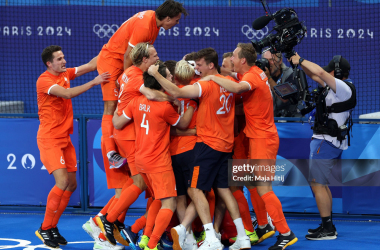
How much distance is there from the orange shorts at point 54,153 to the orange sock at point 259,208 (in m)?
2.29

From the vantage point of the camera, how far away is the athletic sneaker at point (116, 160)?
5984 millimetres

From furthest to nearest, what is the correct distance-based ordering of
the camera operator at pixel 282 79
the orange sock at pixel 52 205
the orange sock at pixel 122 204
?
the camera operator at pixel 282 79, the orange sock at pixel 52 205, the orange sock at pixel 122 204

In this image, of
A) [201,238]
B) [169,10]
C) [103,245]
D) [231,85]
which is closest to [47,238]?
[103,245]

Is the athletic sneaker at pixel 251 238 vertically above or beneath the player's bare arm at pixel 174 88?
beneath

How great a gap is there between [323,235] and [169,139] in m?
2.33

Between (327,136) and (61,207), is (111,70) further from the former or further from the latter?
(327,136)

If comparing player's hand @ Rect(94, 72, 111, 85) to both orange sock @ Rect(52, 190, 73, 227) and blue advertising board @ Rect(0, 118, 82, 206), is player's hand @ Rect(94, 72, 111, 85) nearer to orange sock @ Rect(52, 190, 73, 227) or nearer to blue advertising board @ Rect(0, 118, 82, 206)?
orange sock @ Rect(52, 190, 73, 227)

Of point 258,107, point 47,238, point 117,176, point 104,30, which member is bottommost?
point 47,238

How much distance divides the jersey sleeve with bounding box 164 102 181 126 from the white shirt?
197 cm

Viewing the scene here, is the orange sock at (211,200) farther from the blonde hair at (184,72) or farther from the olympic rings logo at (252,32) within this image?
the olympic rings logo at (252,32)

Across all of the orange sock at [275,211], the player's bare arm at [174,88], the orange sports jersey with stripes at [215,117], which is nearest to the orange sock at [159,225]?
the orange sports jersey with stripes at [215,117]

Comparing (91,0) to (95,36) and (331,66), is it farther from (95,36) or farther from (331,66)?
(331,66)

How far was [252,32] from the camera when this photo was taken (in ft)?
37.2

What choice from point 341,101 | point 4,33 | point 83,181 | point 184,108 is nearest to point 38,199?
point 83,181
